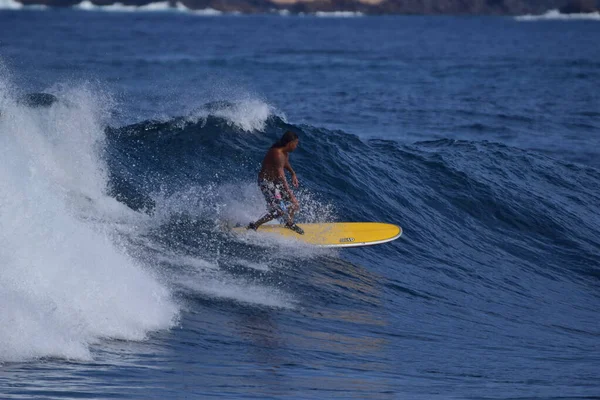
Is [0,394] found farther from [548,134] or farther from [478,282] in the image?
[548,134]

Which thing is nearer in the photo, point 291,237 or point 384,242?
point 291,237

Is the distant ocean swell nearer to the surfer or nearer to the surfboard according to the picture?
the surfboard

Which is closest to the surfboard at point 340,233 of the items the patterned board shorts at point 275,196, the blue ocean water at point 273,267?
the blue ocean water at point 273,267

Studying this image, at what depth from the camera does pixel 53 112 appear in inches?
594

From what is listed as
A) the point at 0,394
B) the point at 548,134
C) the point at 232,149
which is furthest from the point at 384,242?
the point at 548,134

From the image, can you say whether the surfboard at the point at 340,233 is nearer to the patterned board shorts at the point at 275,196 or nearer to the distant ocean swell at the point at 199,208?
the distant ocean swell at the point at 199,208

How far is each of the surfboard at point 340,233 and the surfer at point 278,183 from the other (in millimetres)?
146

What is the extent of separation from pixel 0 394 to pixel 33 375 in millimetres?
493

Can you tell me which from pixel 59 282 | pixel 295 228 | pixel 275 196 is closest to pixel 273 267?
pixel 295 228

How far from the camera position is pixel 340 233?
41.2ft

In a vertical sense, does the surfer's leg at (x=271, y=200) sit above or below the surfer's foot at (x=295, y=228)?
above

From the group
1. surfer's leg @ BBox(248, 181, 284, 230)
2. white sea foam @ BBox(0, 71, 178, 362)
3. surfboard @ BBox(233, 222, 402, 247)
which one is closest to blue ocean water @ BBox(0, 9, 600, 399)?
white sea foam @ BBox(0, 71, 178, 362)

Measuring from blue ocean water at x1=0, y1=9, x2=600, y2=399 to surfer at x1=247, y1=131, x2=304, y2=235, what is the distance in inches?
14.4

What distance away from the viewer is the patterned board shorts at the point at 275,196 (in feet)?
38.6
